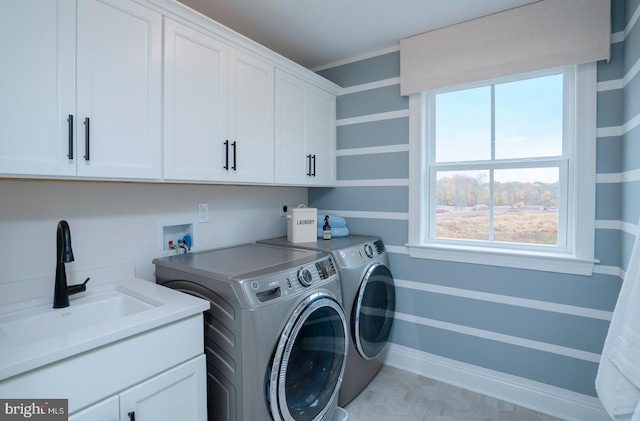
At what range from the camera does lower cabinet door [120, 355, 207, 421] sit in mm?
1070

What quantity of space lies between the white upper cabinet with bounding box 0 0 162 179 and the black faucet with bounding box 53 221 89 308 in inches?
10.4

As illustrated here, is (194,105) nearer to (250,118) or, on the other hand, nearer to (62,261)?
(250,118)

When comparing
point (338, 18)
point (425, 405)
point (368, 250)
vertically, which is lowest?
Result: point (425, 405)

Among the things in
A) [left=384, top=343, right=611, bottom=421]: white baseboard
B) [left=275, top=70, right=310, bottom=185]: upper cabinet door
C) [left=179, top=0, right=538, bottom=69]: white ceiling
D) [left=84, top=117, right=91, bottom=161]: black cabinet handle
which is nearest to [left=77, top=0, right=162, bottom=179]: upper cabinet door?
[left=84, top=117, right=91, bottom=161]: black cabinet handle

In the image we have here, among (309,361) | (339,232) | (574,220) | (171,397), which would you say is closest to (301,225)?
(339,232)

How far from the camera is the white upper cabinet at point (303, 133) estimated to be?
83.7 inches

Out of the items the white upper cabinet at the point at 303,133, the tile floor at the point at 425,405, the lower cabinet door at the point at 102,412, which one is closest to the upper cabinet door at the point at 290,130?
the white upper cabinet at the point at 303,133

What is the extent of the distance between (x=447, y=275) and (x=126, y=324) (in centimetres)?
197

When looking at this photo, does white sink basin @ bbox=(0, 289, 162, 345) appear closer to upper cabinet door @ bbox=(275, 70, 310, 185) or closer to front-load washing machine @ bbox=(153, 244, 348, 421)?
front-load washing machine @ bbox=(153, 244, 348, 421)

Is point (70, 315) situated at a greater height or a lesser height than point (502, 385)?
greater

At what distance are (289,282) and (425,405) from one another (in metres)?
1.32

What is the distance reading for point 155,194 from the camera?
1.78 metres

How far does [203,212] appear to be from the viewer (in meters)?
2.03

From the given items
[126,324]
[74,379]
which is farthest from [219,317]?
[74,379]
